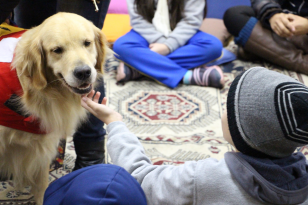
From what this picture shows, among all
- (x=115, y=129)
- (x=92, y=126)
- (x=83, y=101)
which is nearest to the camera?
(x=115, y=129)

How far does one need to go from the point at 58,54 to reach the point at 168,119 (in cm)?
98

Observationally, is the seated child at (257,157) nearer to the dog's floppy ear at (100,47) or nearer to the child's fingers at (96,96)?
the child's fingers at (96,96)

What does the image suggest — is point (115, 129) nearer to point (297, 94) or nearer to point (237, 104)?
point (237, 104)

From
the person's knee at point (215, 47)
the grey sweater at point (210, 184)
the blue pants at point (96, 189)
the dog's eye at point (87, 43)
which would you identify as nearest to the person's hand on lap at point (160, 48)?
the person's knee at point (215, 47)

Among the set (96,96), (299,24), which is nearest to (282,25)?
(299,24)

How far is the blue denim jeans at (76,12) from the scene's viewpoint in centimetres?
118

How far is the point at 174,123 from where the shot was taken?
184cm

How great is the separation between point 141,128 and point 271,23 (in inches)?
52.7

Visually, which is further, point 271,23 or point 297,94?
point 271,23

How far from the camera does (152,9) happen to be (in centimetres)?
236

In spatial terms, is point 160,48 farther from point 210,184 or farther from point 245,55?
point 210,184

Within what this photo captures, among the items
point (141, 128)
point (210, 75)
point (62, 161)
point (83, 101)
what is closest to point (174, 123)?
point (141, 128)

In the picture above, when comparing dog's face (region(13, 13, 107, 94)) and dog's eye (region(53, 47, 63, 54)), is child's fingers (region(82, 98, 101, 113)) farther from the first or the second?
dog's eye (region(53, 47, 63, 54))

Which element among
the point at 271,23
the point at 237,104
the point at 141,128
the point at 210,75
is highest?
the point at 237,104
